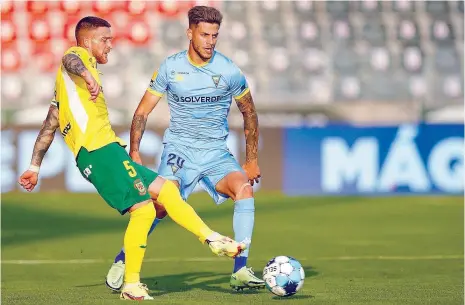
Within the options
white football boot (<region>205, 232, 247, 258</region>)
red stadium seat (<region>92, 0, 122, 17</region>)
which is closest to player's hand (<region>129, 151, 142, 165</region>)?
white football boot (<region>205, 232, 247, 258</region>)

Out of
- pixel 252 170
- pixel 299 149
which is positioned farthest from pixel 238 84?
pixel 299 149

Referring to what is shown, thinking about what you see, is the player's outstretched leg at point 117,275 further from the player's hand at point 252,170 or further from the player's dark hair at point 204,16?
the player's dark hair at point 204,16

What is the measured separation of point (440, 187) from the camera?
18625 millimetres

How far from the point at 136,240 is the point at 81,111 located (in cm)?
93

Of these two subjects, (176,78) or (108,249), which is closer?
(176,78)

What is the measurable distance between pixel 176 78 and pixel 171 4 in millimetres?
15314

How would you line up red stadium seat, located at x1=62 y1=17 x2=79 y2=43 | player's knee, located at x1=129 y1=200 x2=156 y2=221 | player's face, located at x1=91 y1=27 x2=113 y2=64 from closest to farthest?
player's knee, located at x1=129 y1=200 x2=156 y2=221
player's face, located at x1=91 y1=27 x2=113 y2=64
red stadium seat, located at x1=62 y1=17 x2=79 y2=43

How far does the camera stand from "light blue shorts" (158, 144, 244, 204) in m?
8.33

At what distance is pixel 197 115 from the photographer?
27.3 feet

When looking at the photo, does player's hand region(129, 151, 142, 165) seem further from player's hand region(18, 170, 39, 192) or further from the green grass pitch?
the green grass pitch

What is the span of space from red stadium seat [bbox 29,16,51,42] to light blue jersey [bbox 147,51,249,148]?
585 inches

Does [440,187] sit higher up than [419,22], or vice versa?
[419,22]

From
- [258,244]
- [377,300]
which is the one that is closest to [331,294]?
[377,300]

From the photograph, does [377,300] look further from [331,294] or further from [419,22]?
[419,22]
